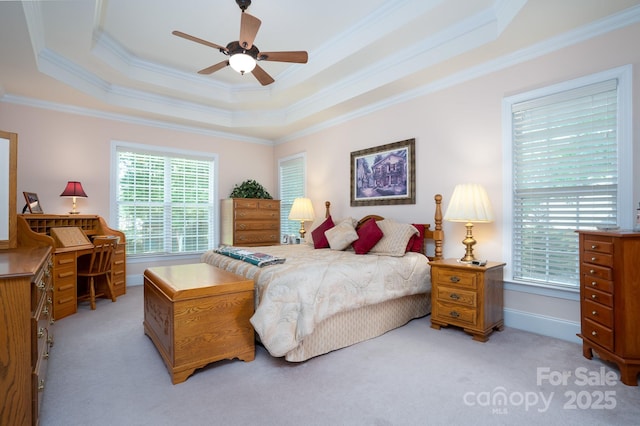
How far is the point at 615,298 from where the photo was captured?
2.27 meters

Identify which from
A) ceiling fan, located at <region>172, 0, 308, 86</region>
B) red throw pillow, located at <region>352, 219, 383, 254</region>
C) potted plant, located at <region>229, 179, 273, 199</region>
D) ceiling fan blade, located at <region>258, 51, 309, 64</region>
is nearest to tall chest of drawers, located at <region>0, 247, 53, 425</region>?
ceiling fan, located at <region>172, 0, 308, 86</region>

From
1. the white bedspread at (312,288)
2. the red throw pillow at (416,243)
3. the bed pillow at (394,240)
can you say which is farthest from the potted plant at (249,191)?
the red throw pillow at (416,243)

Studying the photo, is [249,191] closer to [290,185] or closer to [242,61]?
[290,185]

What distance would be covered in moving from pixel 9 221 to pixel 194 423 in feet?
6.92

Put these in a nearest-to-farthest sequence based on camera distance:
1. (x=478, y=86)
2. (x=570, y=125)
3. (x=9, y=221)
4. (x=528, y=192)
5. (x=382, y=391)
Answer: (x=382, y=391)
(x=9, y=221)
(x=570, y=125)
(x=528, y=192)
(x=478, y=86)

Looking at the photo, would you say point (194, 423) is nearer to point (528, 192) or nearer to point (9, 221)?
point (9, 221)

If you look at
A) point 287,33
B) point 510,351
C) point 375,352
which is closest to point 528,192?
point 510,351

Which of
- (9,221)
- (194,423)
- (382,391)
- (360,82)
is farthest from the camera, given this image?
(360,82)

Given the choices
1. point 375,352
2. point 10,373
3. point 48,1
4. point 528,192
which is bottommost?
point 375,352

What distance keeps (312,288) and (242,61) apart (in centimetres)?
209

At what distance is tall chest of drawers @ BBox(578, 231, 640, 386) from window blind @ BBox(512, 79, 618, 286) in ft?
1.80

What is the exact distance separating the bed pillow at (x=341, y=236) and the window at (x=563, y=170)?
1714 millimetres

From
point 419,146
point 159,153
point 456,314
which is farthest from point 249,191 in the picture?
point 456,314

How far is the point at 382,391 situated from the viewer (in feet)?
7.11
